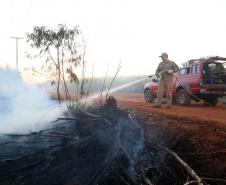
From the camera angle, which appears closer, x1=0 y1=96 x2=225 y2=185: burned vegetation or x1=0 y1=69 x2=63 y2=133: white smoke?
x1=0 y1=96 x2=225 y2=185: burned vegetation

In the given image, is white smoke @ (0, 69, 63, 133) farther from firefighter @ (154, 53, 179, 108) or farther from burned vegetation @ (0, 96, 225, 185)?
firefighter @ (154, 53, 179, 108)

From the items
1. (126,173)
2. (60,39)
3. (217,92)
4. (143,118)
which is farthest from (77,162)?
(217,92)

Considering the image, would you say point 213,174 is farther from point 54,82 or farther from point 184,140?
point 54,82

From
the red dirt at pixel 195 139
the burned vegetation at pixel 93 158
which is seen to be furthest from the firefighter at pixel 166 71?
the burned vegetation at pixel 93 158

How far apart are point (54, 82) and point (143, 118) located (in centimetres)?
627

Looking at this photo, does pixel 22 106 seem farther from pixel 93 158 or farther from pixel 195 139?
pixel 195 139

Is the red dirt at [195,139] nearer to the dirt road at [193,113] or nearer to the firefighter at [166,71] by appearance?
the dirt road at [193,113]

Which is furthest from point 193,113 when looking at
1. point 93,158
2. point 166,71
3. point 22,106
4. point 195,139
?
point 93,158

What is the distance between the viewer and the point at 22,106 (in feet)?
41.3

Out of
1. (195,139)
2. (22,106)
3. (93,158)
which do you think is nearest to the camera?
(93,158)

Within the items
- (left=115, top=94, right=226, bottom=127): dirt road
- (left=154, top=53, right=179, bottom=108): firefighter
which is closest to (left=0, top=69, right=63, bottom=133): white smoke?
(left=115, top=94, right=226, bottom=127): dirt road

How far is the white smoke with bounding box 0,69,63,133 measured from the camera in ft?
32.9

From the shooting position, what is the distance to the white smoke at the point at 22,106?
10028mm

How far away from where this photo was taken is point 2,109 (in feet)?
40.6
